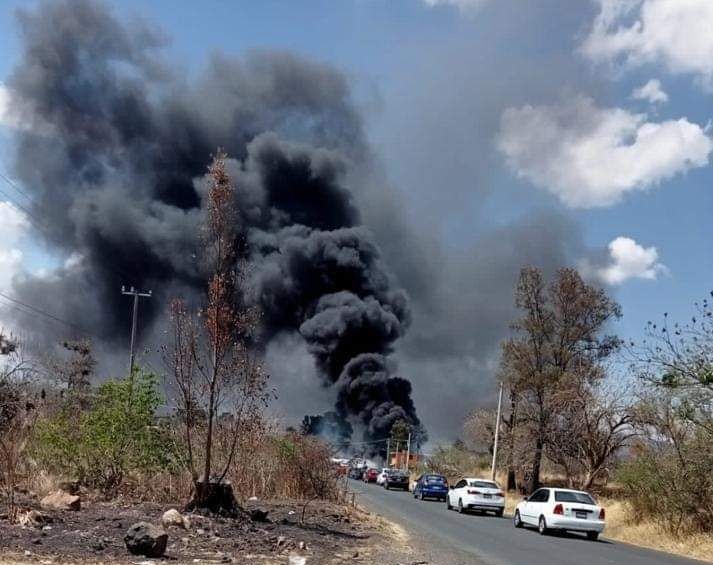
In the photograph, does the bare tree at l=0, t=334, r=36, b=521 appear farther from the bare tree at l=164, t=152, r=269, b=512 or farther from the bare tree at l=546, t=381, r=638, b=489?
the bare tree at l=546, t=381, r=638, b=489

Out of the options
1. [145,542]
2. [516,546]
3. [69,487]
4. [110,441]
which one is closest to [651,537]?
[516,546]

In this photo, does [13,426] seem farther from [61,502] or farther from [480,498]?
[480,498]

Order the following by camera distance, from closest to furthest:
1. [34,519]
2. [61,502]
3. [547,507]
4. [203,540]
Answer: [34,519] < [203,540] < [61,502] < [547,507]

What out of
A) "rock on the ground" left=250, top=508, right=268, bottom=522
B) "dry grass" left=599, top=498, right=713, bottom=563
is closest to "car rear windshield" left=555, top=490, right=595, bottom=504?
"dry grass" left=599, top=498, right=713, bottom=563

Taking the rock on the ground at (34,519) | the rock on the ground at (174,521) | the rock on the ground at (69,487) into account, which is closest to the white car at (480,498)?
the rock on the ground at (69,487)

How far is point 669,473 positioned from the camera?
22.7 m

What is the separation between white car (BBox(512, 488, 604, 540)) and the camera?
2175 centimetres

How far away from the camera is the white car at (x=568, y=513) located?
2175 cm

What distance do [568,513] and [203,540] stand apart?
13041 mm

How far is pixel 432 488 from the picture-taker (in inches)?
1586

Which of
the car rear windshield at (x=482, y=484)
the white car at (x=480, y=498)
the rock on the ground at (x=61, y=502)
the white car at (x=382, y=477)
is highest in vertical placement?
the rock on the ground at (x=61, y=502)

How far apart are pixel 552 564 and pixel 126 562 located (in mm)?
8269

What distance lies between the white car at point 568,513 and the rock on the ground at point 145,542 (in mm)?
14253

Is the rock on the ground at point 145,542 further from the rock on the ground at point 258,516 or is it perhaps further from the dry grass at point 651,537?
the dry grass at point 651,537
